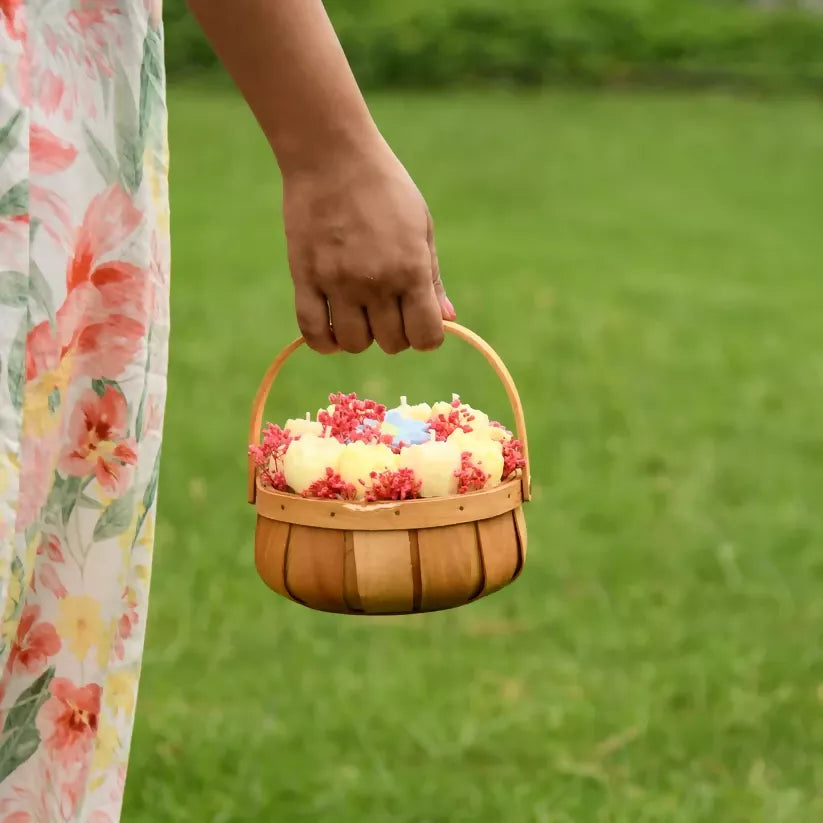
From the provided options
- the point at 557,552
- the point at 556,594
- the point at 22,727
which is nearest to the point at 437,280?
the point at 22,727

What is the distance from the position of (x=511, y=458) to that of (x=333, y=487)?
233mm

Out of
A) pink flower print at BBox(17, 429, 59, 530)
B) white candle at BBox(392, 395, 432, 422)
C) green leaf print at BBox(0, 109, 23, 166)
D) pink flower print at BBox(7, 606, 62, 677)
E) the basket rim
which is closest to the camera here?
green leaf print at BBox(0, 109, 23, 166)

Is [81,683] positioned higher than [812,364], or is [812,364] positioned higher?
[81,683]

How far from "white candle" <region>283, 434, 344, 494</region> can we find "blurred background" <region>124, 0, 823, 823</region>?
1093 millimetres

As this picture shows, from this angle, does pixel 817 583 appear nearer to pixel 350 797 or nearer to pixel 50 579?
pixel 350 797

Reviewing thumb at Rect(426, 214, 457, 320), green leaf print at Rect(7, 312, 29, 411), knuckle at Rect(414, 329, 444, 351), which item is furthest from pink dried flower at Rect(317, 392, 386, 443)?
green leaf print at Rect(7, 312, 29, 411)

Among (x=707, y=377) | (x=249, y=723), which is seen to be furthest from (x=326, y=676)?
(x=707, y=377)

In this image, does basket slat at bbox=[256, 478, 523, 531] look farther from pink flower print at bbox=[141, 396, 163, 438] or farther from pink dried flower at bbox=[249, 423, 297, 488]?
pink flower print at bbox=[141, 396, 163, 438]

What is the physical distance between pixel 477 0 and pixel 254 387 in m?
14.5

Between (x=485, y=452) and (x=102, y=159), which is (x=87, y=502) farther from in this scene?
(x=485, y=452)

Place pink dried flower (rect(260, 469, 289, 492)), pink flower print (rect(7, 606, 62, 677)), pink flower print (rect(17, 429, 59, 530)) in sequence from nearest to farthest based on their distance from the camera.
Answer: pink flower print (rect(17, 429, 59, 530)), pink flower print (rect(7, 606, 62, 677)), pink dried flower (rect(260, 469, 289, 492))

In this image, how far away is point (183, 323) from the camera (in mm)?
6492

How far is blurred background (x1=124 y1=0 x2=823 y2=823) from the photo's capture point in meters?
2.85

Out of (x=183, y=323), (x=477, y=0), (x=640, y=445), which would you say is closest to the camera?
(x=640, y=445)
